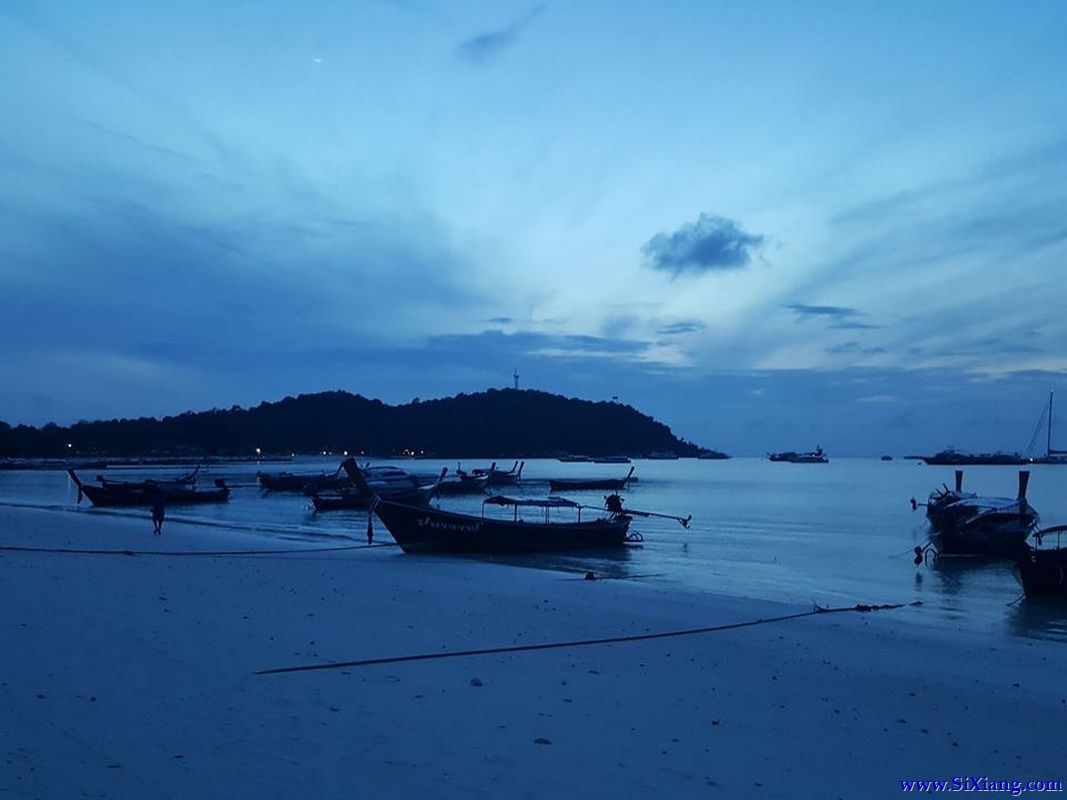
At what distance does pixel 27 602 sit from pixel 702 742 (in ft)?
31.1

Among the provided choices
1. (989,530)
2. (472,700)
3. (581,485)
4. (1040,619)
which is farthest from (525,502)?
(581,485)

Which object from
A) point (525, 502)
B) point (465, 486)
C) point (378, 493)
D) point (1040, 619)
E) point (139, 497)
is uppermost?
point (525, 502)

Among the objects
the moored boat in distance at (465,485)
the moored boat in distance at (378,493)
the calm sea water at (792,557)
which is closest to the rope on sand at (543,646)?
the calm sea water at (792,557)

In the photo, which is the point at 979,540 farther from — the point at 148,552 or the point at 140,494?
the point at 140,494

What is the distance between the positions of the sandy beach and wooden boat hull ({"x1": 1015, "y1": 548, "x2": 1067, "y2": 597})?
6.22m

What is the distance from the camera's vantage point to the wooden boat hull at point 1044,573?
804 inches

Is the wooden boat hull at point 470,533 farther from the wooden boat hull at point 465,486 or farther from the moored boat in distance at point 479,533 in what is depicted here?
the wooden boat hull at point 465,486

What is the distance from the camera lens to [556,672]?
31.6 feet

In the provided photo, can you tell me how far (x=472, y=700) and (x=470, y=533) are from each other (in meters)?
20.1

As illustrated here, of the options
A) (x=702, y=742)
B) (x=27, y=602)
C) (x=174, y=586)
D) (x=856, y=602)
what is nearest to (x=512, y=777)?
(x=702, y=742)

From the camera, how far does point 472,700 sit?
811cm

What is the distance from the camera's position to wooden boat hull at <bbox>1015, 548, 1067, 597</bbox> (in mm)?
20422

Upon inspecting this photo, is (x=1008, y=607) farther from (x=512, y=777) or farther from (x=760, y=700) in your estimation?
(x=512, y=777)

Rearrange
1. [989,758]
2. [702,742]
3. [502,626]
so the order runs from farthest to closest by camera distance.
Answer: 1. [502,626]
2. [989,758]
3. [702,742]
